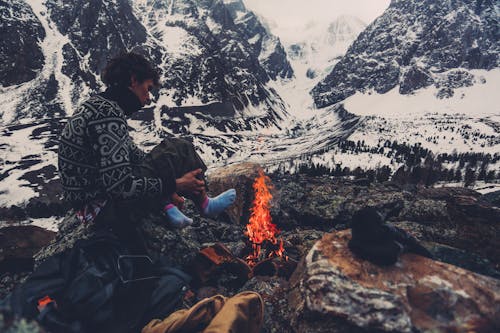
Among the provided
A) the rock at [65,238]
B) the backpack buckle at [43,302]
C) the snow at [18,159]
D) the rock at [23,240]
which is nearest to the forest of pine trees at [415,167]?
the rock at [23,240]

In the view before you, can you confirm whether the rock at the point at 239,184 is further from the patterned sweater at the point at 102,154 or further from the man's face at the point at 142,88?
the patterned sweater at the point at 102,154

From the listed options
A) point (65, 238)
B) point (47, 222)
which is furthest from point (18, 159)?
point (65, 238)

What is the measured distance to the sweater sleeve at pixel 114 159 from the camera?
3785mm

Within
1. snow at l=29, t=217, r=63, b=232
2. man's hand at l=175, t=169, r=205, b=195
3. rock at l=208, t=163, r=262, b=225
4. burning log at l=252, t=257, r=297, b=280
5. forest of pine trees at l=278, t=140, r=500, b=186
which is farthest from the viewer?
forest of pine trees at l=278, t=140, r=500, b=186

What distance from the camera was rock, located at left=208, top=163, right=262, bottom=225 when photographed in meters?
17.5

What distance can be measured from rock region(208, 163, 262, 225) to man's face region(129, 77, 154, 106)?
1280 cm

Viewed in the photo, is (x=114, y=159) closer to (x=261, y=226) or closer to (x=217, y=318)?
(x=217, y=318)

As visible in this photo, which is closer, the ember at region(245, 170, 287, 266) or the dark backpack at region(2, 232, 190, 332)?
the dark backpack at region(2, 232, 190, 332)

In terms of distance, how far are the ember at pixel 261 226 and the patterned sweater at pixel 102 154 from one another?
5.65 metres

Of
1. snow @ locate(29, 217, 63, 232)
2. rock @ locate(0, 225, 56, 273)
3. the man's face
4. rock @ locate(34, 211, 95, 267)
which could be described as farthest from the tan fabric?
snow @ locate(29, 217, 63, 232)

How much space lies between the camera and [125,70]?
428cm

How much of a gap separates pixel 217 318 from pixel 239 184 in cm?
1390

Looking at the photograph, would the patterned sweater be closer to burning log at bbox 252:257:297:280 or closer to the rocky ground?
the rocky ground

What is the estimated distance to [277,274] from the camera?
25.7 ft
